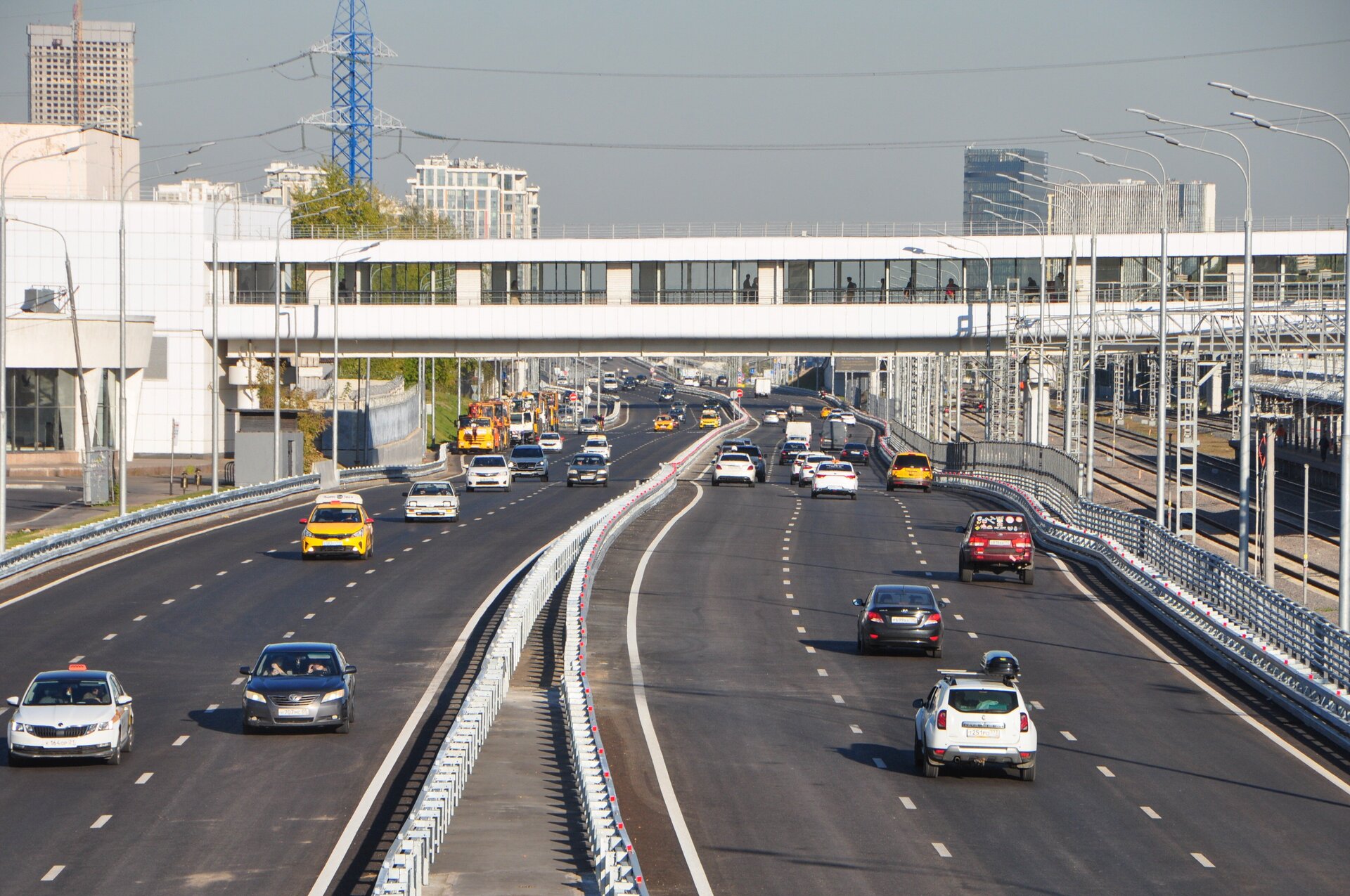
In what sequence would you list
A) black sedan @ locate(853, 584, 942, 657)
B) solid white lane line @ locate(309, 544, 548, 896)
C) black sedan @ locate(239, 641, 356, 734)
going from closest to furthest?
solid white lane line @ locate(309, 544, 548, 896), black sedan @ locate(239, 641, 356, 734), black sedan @ locate(853, 584, 942, 657)

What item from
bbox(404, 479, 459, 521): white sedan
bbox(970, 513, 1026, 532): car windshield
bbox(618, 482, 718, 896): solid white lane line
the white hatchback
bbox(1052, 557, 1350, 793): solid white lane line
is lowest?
bbox(1052, 557, 1350, 793): solid white lane line

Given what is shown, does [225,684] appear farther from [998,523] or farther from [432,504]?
[432,504]

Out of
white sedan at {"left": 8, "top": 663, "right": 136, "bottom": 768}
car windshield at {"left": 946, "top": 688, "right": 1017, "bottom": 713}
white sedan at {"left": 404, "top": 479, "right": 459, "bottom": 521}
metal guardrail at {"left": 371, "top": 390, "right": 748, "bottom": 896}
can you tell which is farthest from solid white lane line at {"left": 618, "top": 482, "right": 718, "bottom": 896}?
white sedan at {"left": 404, "top": 479, "right": 459, "bottom": 521}

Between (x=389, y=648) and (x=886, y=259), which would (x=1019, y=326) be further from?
(x=389, y=648)

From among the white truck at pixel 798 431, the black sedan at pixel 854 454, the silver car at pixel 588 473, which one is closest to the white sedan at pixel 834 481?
the silver car at pixel 588 473

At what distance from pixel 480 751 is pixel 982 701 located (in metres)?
6.54

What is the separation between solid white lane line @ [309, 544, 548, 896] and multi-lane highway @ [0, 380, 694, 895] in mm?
69

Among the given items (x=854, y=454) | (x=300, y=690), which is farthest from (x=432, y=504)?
(x=854, y=454)

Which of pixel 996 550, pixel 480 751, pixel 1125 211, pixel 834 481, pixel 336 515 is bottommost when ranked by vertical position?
pixel 480 751

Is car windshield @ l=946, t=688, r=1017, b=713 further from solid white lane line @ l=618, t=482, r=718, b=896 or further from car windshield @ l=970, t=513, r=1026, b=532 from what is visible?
car windshield @ l=970, t=513, r=1026, b=532

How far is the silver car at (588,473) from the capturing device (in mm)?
75938

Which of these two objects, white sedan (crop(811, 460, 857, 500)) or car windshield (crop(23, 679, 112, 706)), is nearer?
car windshield (crop(23, 679, 112, 706))

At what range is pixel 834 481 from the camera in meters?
70.2

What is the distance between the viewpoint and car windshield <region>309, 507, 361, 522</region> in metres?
46.4
